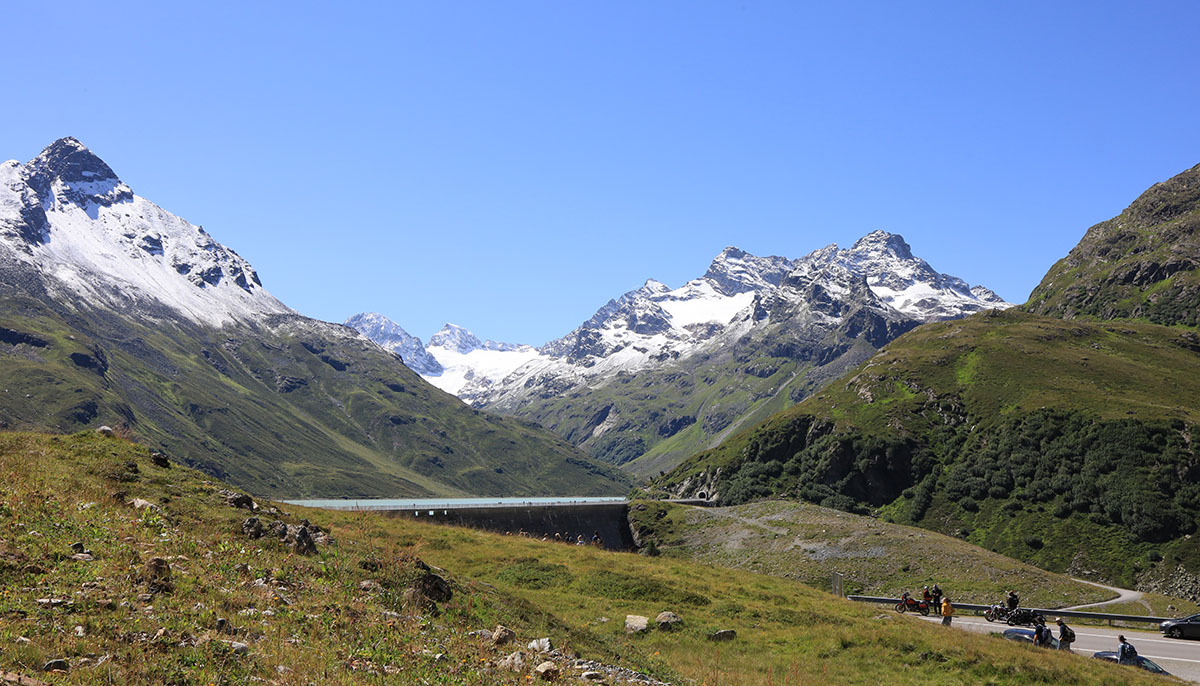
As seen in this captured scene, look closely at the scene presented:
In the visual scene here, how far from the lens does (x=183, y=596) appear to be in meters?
15.4

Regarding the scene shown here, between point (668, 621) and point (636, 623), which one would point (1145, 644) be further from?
point (636, 623)

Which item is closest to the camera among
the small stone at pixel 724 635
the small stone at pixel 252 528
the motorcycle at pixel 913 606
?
the small stone at pixel 252 528

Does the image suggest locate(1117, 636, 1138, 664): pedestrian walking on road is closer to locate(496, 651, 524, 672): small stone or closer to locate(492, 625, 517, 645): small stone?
locate(492, 625, 517, 645): small stone

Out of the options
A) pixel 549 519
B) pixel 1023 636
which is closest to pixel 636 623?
pixel 1023 636

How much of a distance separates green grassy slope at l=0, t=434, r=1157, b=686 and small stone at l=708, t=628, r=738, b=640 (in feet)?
1.52

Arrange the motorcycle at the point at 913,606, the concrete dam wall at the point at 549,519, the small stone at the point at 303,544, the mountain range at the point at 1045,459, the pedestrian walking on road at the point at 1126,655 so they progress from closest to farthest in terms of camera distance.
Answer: the small stone at the point at 303,544 → the pedestrian walking on road at the point at 1126,655 → the motorcycle at the point at 913,606 → the concrete dam wall at the point at 549,519 → the mountain range at the point at 1045,459

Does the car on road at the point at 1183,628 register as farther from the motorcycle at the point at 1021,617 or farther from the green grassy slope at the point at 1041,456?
the green grassy slope at the point at 1041,456

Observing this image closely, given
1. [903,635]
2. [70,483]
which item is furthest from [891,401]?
[70,483]

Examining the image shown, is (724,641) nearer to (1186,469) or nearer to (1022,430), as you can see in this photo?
(1186,469)

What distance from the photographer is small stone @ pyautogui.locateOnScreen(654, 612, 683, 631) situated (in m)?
32.8

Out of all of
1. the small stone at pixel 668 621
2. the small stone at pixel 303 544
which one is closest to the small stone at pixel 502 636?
the small stone at pixel 303 544

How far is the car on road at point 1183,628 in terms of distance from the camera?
4781 cm

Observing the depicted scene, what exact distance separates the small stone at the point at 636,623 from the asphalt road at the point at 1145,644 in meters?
19.1

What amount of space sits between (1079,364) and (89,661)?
211m
